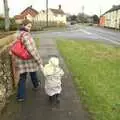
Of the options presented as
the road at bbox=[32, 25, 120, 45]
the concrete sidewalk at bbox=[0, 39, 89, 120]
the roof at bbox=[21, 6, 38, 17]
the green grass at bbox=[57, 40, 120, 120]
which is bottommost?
the road at bbox=[32, 25, 120, 45]

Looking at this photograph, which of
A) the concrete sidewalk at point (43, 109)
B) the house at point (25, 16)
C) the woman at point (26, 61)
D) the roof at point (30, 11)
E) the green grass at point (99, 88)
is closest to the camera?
the concrete sidewalk at point (43, 109)

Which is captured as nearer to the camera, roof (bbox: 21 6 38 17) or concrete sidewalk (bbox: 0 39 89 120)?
concrete sidewalk (bbox: 0 39 89 120)

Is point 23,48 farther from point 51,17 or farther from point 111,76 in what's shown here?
point 51,17

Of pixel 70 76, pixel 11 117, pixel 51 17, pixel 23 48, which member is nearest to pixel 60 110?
pixel 11 117

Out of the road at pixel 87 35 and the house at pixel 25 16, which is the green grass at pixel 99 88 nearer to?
the house at pixel 25 16

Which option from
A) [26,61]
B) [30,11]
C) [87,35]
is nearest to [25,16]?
[26,61]

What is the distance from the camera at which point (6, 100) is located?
24.7ft

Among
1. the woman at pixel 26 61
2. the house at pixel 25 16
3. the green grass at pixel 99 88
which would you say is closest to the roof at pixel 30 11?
the house at pixel 25 16

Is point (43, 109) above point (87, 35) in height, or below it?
above

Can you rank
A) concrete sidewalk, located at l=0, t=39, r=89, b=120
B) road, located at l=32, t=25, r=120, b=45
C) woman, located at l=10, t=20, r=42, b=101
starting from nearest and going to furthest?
1. concrete sidewalk, located at l=0, t=39, r=89, b=120
2. woman, located at l=10, t=20, r=42, b=101
3. road, located at l=32, t=25, r=120, b=45

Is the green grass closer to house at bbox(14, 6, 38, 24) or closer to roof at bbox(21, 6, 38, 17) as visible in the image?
house at bbox(14, 6, 38, 24)

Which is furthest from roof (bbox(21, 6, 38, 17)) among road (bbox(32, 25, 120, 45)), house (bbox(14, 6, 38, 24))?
road (bbox(32, 25, 120, 45))

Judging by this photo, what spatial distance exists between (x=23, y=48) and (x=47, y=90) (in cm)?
103

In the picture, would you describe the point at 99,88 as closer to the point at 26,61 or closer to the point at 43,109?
the point at 26,61
